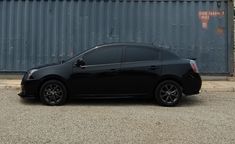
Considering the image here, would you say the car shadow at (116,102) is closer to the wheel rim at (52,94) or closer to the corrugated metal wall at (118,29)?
the wheel rim at (52,94)

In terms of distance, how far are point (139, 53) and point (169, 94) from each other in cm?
128

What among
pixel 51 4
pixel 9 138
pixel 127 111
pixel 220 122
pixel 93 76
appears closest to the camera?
pixel 9 138

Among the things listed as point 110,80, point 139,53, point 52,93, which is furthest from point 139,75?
point 52,93

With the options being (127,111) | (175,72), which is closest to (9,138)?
(127,111)

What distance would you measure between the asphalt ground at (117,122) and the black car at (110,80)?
0.97 feet

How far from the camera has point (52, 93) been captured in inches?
461

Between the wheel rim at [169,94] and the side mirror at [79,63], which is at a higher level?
the side mirror at [79,63]

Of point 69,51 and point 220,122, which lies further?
point 69,51

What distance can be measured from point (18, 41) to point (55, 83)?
212 inches

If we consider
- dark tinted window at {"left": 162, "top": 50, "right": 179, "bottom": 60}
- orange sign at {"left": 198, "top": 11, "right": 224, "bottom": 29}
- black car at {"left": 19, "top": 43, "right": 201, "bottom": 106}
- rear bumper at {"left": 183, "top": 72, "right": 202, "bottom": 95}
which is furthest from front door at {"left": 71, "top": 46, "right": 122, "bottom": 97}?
orange sign at {"left": 198, "top": 11, "right": 224, "bottom": 29}

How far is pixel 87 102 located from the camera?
12445 mm

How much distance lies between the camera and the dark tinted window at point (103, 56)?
1194 cm

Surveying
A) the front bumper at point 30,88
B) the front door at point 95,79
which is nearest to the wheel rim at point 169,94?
the front door at point 95,79

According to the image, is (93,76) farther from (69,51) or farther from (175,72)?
(69,51)
